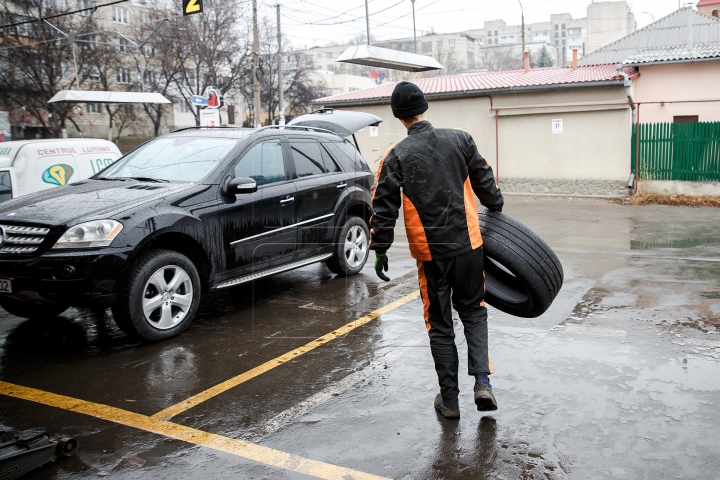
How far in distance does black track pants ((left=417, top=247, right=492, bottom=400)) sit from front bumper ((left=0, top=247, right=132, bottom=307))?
2.62 metres

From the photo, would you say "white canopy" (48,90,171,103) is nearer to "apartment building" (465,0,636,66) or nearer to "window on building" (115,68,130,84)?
"window on building" (115,68,130,84)

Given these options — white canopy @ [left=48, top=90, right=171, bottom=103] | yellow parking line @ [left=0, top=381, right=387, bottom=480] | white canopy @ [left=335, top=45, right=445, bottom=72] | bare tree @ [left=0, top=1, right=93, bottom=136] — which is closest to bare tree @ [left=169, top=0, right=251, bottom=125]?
bare tree @ [left=0, top=1, right=93, bottom=136]

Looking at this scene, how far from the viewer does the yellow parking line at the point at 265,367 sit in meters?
4.24

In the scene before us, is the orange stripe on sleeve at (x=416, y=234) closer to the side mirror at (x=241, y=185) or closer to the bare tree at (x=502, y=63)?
the side mirror at (x=241, y=185)

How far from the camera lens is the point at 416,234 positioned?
4008 mm

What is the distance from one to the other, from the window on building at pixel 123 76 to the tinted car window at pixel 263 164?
136 ft

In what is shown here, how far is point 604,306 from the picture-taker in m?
6.63

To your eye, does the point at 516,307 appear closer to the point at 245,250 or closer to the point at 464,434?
the point at 464,434

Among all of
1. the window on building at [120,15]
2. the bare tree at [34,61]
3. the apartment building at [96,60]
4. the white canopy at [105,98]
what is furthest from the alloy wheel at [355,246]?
the window on building at [120,15]

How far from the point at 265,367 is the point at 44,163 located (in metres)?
6.39

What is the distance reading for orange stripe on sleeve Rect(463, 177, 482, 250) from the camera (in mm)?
4023

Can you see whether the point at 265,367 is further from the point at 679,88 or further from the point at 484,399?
the point at 679,88

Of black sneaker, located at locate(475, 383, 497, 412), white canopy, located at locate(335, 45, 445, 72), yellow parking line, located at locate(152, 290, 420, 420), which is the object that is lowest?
yellow parking line, located at locate(152, 290, 420, 420)

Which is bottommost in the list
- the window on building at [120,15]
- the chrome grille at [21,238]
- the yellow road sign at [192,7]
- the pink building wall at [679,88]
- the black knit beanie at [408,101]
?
the chrome grille at [21,238]
